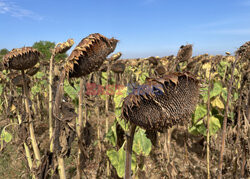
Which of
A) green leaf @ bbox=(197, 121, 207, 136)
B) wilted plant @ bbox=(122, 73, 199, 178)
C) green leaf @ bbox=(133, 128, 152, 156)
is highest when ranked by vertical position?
wilted plant @ bbox=(122, 73, 199, 178)

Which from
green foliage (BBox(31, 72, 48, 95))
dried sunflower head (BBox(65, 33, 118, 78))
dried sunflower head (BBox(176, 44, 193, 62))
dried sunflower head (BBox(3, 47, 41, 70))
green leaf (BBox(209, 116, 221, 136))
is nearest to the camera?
dried sunflower head (BBox(65, 33, 118, 78))

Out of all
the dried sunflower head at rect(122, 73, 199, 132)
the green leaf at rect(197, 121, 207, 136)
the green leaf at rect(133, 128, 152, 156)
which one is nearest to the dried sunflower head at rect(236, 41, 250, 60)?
the dried sunflower head at rect(122, 73, 199, 132)

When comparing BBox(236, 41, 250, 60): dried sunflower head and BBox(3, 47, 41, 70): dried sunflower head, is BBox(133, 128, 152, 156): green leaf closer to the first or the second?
BBox(236, 41, 250, 60): dried sunflower head

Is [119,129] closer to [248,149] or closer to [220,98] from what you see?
[248,149]

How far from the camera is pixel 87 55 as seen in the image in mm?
1229

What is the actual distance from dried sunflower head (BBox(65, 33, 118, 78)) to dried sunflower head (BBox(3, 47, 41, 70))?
2.58ft

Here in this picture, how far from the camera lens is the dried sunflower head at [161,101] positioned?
93 centimetres

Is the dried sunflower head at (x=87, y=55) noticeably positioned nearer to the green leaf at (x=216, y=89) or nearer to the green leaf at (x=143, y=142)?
the green leaf at (x=143, y=142)

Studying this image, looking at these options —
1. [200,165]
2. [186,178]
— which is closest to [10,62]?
[186,178]

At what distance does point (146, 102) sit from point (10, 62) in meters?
1.44

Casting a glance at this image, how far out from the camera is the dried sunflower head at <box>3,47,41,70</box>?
5.78 feet

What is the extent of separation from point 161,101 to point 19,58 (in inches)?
56.4

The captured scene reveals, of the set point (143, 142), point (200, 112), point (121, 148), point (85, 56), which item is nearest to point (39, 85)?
point (200, 112)

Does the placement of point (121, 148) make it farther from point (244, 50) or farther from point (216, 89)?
point (216, 89)
